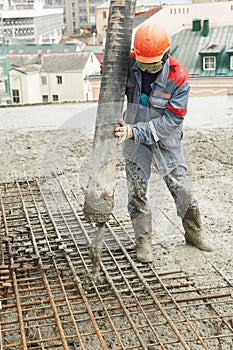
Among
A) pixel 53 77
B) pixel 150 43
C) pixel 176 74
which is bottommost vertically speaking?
pixel 53 77

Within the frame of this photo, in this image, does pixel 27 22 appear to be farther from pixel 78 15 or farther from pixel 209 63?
pixel 78 15

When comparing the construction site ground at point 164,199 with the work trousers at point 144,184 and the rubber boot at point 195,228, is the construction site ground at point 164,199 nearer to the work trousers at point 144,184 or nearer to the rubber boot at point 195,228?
the rubber boot at point 195,228

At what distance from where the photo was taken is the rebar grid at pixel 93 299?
291 cm

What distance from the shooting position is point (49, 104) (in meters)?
9.20

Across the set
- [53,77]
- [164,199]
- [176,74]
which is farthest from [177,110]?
[53,77]

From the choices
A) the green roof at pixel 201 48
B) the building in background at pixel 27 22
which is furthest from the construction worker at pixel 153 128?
the building in background at pixel 27 22

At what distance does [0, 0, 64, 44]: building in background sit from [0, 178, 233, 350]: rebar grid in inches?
1538

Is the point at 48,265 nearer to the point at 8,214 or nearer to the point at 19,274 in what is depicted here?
the point at 19,274

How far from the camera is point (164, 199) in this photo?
484 centimetres

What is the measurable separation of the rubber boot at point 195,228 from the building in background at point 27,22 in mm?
39239

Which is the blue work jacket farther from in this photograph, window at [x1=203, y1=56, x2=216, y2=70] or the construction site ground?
window at [x1=203, y1=56, x2=216, y2=70]

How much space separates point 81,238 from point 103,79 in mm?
1257

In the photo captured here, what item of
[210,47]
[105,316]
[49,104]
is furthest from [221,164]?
[210,47]

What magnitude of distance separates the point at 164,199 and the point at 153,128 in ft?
4.85
